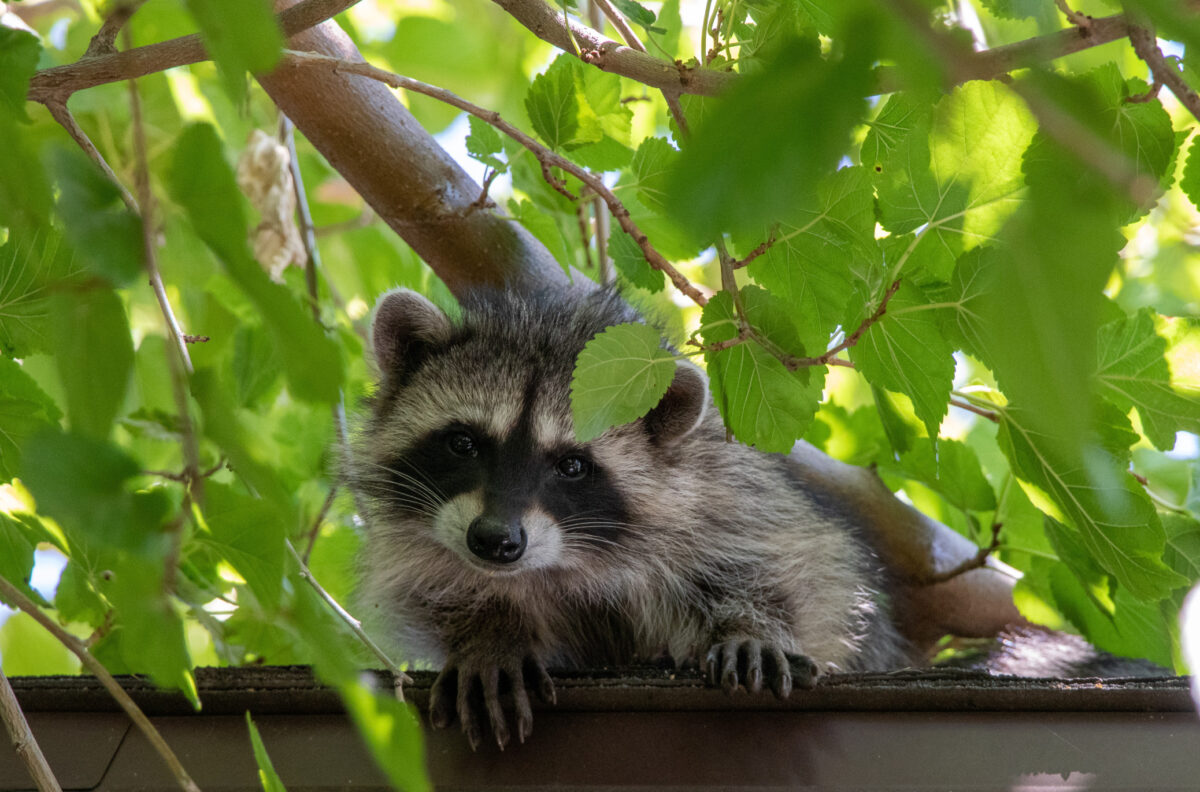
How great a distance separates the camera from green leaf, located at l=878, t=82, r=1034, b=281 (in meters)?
1.38

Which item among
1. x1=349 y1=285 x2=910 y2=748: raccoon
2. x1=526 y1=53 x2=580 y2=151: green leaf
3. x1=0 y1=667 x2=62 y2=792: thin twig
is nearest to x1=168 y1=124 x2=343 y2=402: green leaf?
x1=0 y1=667 x2=62 y2=792: thin twig

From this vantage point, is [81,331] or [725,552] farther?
[725,552]

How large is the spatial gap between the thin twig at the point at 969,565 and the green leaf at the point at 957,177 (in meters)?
1.13

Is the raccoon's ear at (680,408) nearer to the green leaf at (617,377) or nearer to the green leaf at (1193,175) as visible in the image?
the green leaf at (617,377)

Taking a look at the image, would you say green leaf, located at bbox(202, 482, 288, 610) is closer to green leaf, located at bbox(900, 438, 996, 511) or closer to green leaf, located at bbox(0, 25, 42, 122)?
green leaf, located at bbox(0, 25, 42, 122)

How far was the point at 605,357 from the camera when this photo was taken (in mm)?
1492

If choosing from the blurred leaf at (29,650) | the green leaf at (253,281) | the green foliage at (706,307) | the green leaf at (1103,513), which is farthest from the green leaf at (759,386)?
the blurred leaf at (29,650)

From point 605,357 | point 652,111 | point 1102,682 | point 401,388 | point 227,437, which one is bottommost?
point 1102,682

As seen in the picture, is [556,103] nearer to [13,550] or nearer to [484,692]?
[484,692]

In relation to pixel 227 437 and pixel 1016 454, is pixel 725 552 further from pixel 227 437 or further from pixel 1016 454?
pixel 227 437

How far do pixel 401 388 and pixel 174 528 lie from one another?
184cm

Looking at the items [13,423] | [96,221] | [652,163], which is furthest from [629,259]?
[96,221]

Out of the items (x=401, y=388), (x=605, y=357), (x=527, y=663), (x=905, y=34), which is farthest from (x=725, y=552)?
(x=905, y=34)

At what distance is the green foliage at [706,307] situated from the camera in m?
0.63
